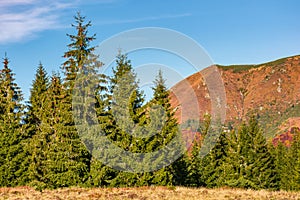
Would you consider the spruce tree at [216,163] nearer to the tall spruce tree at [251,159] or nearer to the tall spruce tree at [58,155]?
the tall spruce tree at [251,159]

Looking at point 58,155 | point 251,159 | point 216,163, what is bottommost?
point 216,163

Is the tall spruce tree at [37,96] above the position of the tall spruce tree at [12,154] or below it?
above

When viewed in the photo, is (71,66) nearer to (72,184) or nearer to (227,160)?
(72,184)

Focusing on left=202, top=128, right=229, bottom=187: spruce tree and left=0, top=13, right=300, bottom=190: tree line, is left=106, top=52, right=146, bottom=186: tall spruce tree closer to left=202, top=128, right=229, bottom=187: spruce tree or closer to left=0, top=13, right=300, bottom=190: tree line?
left=0, top=13, right=300, bottom=190: tree line

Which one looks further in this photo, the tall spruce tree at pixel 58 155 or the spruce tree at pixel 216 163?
the spruce tree at pixel 216 163

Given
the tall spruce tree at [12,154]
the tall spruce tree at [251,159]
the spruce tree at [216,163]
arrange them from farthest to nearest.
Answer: the spruce tree at [216,163] → the tall spruce tree at [251,159] → the tall spruce tree at [12,154]

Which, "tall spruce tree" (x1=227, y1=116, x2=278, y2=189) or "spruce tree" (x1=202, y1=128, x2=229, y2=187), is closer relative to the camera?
"tall spruce tree" (x1=227, y1=116, x2=278, y2=189)

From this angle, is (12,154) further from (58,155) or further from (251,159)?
(251,159)

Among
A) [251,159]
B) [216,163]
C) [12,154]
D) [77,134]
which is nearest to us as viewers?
[77,134]

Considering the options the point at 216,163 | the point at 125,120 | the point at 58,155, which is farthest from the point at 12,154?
the point at 216,163

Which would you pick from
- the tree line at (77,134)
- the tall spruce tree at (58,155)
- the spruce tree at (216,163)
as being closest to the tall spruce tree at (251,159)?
the spruce tree at (216,163)

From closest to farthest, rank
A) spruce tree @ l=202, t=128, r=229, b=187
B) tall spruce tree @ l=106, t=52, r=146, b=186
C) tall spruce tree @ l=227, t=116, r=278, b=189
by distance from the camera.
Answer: tall spruce tree @ l=106, t=52, r=146, b=186, tall spruce tree @ l=227, t=116, r=278, b=189, spruce tree @ l=202, t=128, r=229, b=187

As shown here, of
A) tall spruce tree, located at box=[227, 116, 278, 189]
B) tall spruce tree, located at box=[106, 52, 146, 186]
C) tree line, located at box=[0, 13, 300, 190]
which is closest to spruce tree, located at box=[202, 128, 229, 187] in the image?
tall spruce tree, located at box=[227, 116, 278, 189]

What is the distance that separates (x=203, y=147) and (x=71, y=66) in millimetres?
39764
